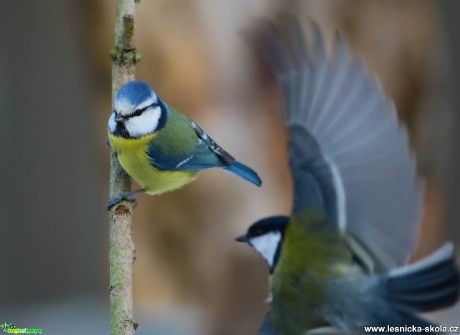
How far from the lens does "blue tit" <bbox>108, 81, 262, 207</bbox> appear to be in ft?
2.87

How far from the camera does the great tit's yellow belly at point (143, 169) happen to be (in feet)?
3.05

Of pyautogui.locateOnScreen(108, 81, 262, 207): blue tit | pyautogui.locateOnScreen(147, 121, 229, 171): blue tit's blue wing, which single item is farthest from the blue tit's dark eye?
pyautogui.locateOnScreen(147, 121, 229, 171): blue tit's blue wing

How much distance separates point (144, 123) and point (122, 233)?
0.26 meters

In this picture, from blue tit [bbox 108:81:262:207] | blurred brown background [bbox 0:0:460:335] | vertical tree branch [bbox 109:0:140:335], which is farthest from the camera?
blurred brown background [bbox 0:0:460:335]

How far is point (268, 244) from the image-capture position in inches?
37.8

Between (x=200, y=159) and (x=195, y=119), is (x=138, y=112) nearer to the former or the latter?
(x=200, y=159)

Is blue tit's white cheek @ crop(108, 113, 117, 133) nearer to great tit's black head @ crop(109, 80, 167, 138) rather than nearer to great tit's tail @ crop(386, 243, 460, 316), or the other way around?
great tit's black head @ crop(109, 80, 167, 138)

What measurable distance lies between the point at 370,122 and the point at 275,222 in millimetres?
189

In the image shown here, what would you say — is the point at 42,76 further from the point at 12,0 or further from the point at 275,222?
the point at 275,222

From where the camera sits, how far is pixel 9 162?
10.2 ft

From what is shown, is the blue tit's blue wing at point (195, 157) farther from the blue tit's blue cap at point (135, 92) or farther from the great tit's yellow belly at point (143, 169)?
the blue tit's blue cap at point (135, 92)

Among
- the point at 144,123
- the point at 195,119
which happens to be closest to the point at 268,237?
the point at 144,123

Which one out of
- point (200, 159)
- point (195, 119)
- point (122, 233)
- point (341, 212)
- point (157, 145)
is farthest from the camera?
point (195, 119)

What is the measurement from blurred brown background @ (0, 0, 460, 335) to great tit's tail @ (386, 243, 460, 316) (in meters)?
0.24
